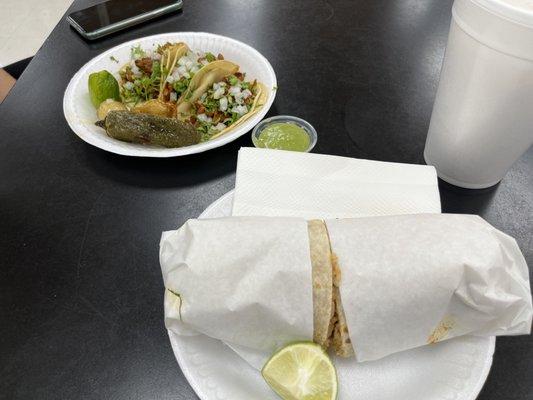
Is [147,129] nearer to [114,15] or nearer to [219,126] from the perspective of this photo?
[219,126]

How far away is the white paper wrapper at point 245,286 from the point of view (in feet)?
2.59

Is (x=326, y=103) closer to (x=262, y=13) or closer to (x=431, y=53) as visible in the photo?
(x=431, y=53)

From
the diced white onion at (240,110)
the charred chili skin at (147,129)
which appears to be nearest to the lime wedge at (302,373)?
the charred chili skin at (147,129)

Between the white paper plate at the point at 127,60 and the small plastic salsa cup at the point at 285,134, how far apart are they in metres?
0.03

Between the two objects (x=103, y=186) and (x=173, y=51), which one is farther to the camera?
(x=173, y=51)

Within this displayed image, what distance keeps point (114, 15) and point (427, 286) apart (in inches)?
60.3

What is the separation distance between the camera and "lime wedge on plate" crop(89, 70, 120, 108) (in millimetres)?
1417

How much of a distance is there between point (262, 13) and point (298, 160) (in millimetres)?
1000

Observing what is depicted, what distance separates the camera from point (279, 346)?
2.72ft

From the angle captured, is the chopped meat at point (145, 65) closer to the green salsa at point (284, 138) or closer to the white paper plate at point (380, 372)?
the green salsa at point (284, 138)

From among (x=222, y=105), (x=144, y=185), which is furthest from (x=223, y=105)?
(x=144, y=185)

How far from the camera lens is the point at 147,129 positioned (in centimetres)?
127

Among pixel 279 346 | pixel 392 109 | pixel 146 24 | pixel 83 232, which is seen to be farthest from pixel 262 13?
pixel 279 346

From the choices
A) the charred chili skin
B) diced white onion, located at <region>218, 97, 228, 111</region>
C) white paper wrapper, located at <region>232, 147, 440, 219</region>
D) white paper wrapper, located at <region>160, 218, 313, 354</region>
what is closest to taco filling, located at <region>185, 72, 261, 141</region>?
diced white onion, located at <region>218, 97, 228, 111</region>
